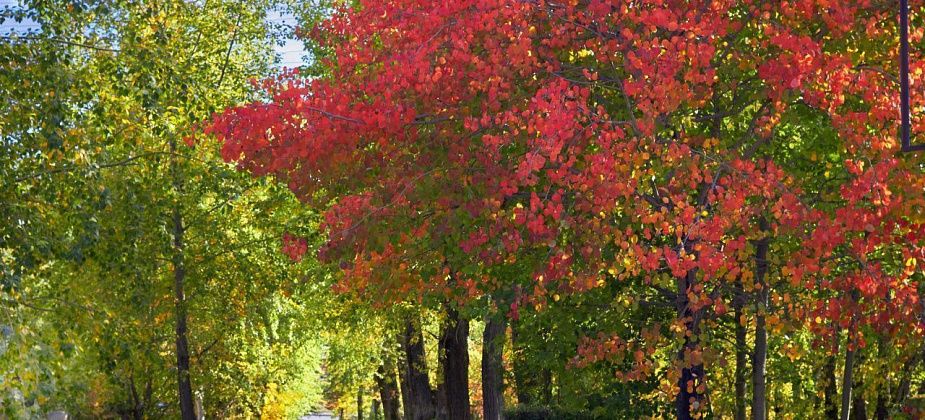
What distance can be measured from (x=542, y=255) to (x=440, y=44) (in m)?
3.32

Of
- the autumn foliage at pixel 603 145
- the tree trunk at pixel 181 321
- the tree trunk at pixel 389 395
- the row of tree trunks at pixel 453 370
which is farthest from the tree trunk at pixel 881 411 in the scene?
the tree trunk at pixel 389 395

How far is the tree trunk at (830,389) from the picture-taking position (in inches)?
881

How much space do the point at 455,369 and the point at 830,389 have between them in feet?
27.7

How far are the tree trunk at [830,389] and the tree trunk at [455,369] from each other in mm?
7560

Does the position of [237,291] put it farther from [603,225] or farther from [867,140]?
[867,140]

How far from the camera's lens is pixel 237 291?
25078mm

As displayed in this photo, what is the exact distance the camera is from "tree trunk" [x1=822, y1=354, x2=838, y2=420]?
22.4 m

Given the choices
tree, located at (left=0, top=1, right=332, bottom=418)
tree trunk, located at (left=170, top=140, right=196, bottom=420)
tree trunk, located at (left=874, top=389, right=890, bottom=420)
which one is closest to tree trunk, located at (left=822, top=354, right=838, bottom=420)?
tree trunk, located at (left=874, top=389, right=890, bottom=420)

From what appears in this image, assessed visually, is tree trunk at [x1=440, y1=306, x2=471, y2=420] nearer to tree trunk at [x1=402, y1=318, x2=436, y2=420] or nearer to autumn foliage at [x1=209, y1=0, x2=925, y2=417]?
tree trunk at [x1=402, y1=318, x2=436, y2=420]

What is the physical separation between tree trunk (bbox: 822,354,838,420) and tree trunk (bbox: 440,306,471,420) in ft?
24.8

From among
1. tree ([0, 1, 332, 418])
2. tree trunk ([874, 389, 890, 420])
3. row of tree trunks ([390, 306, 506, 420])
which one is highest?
tree ([0, 1, 332, 418])

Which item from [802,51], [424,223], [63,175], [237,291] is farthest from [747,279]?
[237,291]

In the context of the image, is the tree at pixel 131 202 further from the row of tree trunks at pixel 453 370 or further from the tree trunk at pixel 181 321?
the row of tree trunks at pixel 453 370

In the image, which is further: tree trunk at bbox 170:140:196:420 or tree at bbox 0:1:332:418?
tree trunk at bbox 170:140:196:420
